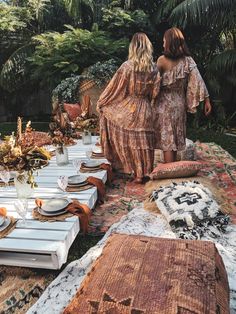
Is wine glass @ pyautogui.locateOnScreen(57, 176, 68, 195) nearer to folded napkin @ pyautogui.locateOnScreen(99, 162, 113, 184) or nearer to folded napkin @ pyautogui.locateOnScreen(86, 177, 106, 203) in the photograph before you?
folded napkin @ pyautogui.locateOnScreen(86, 177, 106, 203)

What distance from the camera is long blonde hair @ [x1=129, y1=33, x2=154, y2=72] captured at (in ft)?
12.8

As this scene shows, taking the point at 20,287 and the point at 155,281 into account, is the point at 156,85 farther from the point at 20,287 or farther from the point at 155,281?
the point at 155,281

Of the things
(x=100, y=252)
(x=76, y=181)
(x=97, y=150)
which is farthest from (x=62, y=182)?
(x=97, y=150)

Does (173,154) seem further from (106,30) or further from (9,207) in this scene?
(106,30)

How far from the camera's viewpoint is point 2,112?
38.2 feet

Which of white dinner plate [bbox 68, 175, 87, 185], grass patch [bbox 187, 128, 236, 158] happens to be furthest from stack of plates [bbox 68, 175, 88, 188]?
Answer: grass patch [bbox 187, 128, 236, 158]

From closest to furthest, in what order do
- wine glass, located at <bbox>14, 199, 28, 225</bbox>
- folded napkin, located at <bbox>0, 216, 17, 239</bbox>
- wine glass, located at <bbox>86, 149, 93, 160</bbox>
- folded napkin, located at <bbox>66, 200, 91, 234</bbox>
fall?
folded napkin, located at <bbox>0, 216, 17, 239</bbox> < wine glass, located at <bbox>14, 199, 28, 225</bbox> < folded napkin, located at <bbox>66, 200, 91, 234</bbox> < wine glass, located at <bbox>86, 149, 93, 160</bbox>

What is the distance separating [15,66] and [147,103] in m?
6.92

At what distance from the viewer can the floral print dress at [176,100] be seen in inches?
164

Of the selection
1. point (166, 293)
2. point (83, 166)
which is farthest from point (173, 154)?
point (166, 293)

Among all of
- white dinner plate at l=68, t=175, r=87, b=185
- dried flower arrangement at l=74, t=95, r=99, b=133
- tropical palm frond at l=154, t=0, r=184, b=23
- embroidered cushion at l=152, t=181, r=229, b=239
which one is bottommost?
embroidered cushion at l=152, t=181, r=229, b=239

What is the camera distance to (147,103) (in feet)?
13.8

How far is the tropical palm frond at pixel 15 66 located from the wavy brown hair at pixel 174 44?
672cm

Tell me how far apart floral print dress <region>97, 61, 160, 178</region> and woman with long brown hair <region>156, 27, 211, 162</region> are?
0.14 metres
